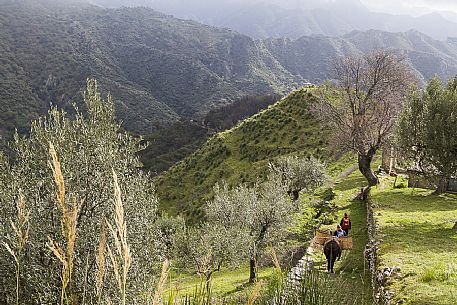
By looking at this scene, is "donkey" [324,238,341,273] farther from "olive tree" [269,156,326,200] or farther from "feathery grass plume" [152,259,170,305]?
"olive tree" [269,156,326,200]

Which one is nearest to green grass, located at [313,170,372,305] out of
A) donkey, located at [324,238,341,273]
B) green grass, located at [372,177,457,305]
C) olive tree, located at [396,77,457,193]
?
donkey, located at [324,238,341,273]

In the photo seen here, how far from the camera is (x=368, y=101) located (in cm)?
3162

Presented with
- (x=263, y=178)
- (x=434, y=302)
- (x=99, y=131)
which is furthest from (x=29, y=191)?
(x=263, y=178)

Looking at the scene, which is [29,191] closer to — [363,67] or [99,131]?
[99,131]

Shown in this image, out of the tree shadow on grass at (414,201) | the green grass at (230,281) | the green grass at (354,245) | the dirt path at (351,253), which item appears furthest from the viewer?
the tree shadow on grass at (414,201)

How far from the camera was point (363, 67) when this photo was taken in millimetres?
31547

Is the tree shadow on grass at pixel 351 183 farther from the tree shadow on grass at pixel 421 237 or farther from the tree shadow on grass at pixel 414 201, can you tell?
the tree shadow on grass at pixel 421 237

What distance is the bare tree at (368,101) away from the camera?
29.1 m

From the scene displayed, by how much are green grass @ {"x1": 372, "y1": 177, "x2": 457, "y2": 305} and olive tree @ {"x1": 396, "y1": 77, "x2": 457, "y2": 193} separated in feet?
9.79

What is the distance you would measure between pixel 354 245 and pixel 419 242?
4.51m

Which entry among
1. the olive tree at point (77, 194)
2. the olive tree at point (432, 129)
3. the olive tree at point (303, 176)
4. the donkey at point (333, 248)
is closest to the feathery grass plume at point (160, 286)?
the olive tree at point (77, 194)

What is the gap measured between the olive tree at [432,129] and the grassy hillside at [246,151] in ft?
105

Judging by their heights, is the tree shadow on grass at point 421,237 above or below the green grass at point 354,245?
above

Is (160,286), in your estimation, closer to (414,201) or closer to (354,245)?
(354,245)
